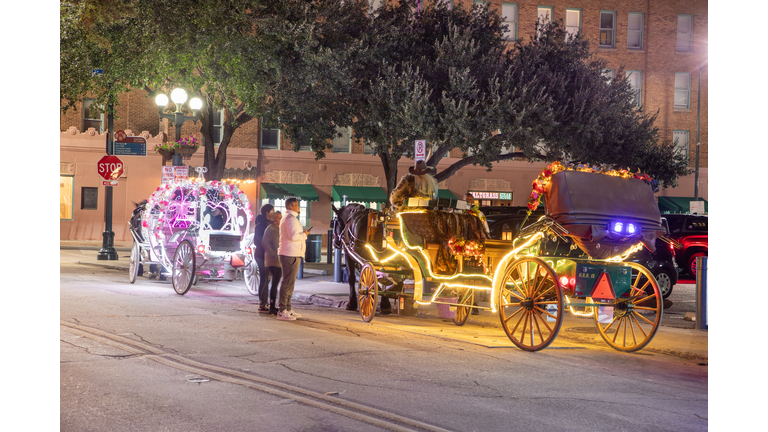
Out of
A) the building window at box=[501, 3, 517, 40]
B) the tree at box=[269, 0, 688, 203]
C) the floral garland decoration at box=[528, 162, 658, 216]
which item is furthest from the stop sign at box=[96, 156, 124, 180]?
the building window at box=[501, 3, 517, 40]

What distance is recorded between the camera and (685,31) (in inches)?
1184

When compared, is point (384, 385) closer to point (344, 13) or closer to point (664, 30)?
point (344, 13)

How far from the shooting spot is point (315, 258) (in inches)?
889

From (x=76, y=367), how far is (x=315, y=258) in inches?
601

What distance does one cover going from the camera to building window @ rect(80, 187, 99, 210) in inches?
1414

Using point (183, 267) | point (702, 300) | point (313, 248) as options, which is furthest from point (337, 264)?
point (702, 300)

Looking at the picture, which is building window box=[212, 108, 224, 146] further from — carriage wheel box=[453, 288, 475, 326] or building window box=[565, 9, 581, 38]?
carriage wheel box=[453, 288, 475, 326]

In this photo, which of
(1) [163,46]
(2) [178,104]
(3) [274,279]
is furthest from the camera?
(2) [178,104]

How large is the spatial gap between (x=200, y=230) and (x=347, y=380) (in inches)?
374

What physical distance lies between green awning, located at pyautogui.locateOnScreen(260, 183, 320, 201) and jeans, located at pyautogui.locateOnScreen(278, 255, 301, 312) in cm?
2460

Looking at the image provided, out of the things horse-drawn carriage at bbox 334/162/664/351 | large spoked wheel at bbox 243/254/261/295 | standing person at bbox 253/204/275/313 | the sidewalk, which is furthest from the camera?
large spoked wheel at bbox 243/254/261/295

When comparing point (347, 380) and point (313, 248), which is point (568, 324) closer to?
point (347, 380)

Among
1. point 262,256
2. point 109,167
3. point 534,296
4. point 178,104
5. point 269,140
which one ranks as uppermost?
point 269,140

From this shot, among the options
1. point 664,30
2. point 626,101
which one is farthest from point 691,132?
point 626,101
